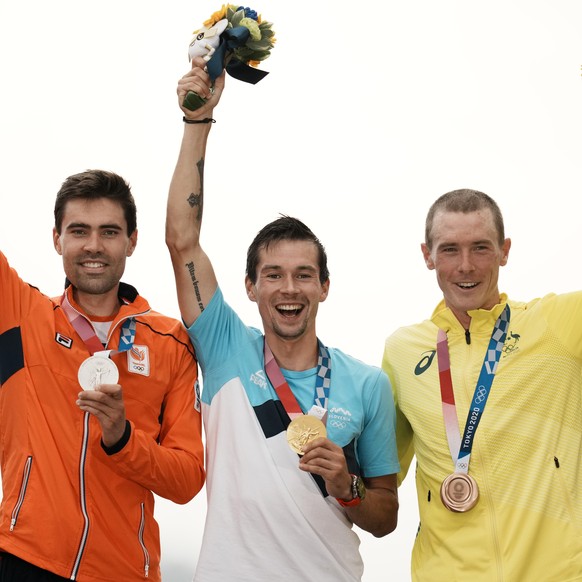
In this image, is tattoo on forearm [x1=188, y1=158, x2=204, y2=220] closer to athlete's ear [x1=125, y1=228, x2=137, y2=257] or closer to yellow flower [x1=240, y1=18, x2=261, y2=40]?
athlete's ear [x1=125, y1=228, x2=137, y2=257]

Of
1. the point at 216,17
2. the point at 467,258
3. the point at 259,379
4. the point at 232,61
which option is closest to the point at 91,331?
the point at 259,379

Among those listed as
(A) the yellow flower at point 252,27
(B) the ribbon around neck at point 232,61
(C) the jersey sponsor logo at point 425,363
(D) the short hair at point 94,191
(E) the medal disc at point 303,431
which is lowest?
(E) the medal disc at point 303,431

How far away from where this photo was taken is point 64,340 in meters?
3.95

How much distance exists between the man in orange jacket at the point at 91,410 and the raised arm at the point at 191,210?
0.74 ft

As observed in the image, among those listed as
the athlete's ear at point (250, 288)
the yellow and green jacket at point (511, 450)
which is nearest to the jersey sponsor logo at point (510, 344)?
the yellow and green jacket at point (511, 450)

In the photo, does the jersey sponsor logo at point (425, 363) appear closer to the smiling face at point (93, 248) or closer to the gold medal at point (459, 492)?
the gold medal at point (459, 492)

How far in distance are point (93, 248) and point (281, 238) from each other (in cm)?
97

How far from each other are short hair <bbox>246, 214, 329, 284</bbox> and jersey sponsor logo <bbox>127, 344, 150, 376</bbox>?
707 millimetres

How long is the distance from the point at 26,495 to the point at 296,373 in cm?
140

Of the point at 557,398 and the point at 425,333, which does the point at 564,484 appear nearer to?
the point at 557,398

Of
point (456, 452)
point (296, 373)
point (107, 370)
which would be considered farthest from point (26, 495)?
point (456, 452)

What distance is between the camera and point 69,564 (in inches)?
143

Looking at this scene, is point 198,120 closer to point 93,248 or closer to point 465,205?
point 93,248

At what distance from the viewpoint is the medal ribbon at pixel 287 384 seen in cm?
402
